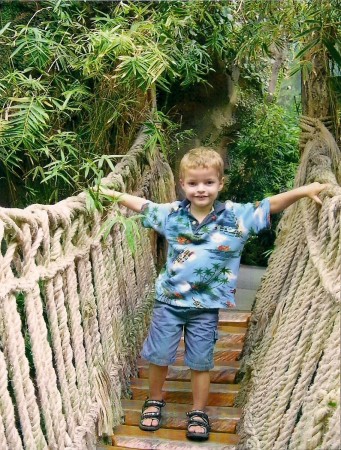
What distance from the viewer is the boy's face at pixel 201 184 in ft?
6.49

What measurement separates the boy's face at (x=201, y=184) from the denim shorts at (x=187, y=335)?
35 centimetres

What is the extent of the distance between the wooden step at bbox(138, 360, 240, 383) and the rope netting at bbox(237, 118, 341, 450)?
121mm

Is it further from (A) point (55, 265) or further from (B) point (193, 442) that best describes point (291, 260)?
(A) point (55, 265)

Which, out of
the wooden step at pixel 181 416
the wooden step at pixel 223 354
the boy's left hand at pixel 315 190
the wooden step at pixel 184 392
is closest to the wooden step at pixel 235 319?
the wooden step at pixel 223 354

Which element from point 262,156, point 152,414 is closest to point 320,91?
point 152,414

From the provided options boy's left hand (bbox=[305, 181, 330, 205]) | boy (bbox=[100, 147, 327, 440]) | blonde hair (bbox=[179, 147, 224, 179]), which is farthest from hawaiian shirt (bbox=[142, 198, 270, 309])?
boy's left hand (bbox=[305, 181, 330, 205])

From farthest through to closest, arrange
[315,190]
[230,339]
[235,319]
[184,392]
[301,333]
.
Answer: [235,319]
[230,339]
[184,392]
[315,190]
[301,333]

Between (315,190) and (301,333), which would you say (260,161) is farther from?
(301,333)

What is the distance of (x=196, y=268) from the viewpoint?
2027 mm

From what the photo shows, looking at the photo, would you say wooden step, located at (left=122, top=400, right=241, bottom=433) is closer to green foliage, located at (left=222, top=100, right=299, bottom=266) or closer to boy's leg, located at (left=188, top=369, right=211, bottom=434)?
boy's leg, located at (left=188, top=369, right=211, bottom=434)

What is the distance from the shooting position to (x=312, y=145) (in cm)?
241

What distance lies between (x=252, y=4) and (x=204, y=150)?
1.32 metres

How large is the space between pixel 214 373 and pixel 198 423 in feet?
1.20

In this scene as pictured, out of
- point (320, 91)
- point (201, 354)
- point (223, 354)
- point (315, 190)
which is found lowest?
point (223, 354)
